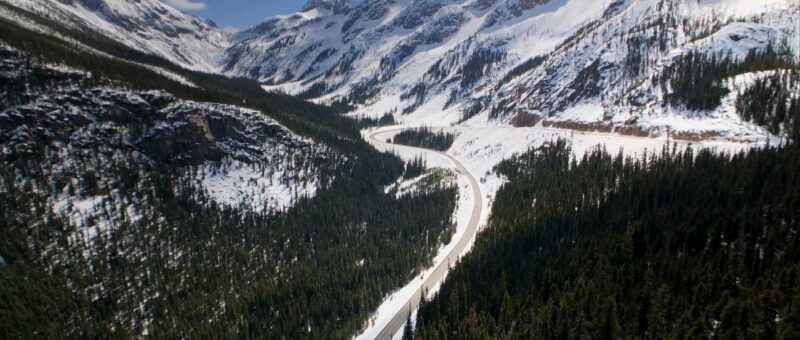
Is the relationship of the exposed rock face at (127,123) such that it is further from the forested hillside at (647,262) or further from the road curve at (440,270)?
the forested hillside at (647,262)

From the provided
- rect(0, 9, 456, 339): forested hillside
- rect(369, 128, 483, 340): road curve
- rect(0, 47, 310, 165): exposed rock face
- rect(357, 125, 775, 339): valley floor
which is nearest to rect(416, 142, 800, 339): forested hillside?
rect(369, 128, 483, 340): road curve

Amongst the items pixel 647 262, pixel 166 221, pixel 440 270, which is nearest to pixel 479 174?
pixel 440 270

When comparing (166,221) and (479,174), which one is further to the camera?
(479,174)

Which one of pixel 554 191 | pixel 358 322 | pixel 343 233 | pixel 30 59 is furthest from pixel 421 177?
pixel 30 59

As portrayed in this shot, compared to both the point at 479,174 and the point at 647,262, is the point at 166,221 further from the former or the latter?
the point at 647,262

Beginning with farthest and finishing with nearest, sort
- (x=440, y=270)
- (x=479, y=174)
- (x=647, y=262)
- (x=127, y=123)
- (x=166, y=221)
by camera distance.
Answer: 1. (x=479, y=174)
2. (x=127, y=123)
3. (x=166, y=221)
4. (x=440, y=270)
5. (x=647, y=262)

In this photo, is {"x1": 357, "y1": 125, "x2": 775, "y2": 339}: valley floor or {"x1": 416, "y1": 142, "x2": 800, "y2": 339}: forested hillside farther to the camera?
{"x1": 357, "y1": 125, "x2": 775, "y2": 339}: valley floor

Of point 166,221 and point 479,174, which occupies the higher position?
point 479,174

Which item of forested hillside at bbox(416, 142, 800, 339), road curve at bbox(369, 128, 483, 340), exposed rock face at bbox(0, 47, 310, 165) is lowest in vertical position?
road curve at bbox(369, 128, 483, 340)

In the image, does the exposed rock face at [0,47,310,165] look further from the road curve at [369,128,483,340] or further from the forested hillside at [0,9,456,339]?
the road curve at [369,128,483,340]
